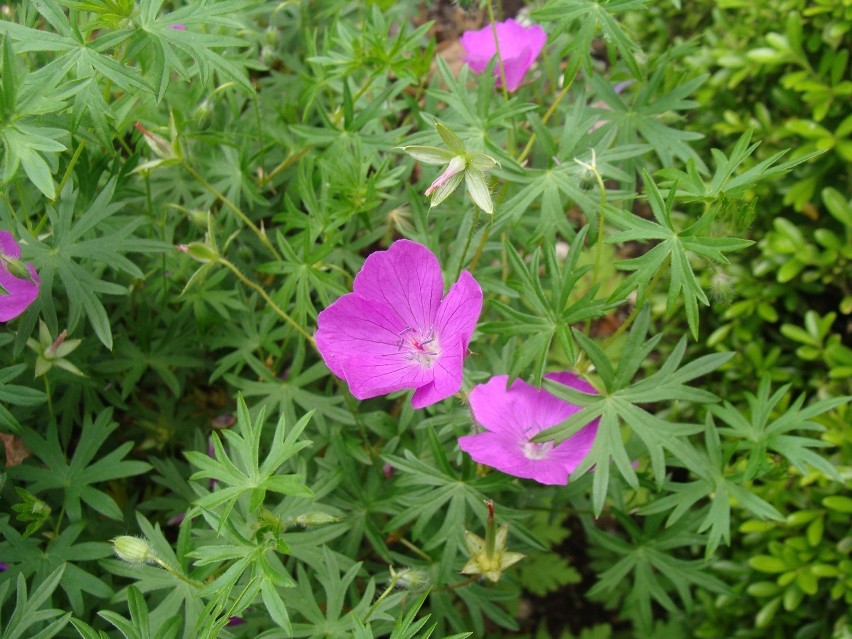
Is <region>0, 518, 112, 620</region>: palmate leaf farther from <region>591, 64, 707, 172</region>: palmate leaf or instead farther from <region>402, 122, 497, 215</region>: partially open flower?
<region>591, 64, 707, 172</region>: palmate leaf

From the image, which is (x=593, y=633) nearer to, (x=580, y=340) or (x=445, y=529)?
(x=445, y=529)

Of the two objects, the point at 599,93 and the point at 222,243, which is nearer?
the point at 599,93

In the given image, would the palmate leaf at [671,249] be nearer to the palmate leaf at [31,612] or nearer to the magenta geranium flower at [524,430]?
the magenta geranium flower at [524,430]

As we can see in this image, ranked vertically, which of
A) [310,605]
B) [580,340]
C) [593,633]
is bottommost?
[593,633]

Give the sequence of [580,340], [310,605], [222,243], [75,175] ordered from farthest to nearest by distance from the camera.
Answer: [222,243] < [75,175] < [310,605] < [580,340]

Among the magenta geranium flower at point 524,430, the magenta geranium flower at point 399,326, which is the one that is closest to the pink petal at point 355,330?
the magenta geranium flower at point 399,326

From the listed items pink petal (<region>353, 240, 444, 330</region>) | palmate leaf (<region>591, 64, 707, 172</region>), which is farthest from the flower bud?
palmate leaf (<region>591, 64, 707, 172</region>)

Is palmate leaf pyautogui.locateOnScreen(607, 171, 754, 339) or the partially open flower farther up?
the partially open flower

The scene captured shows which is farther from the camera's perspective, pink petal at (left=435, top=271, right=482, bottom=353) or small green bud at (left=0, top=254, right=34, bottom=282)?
small green bud at (left=0, top=254, right=34, bottom=282)

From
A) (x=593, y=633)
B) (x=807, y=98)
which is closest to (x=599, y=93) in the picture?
(x=807, y=98)
